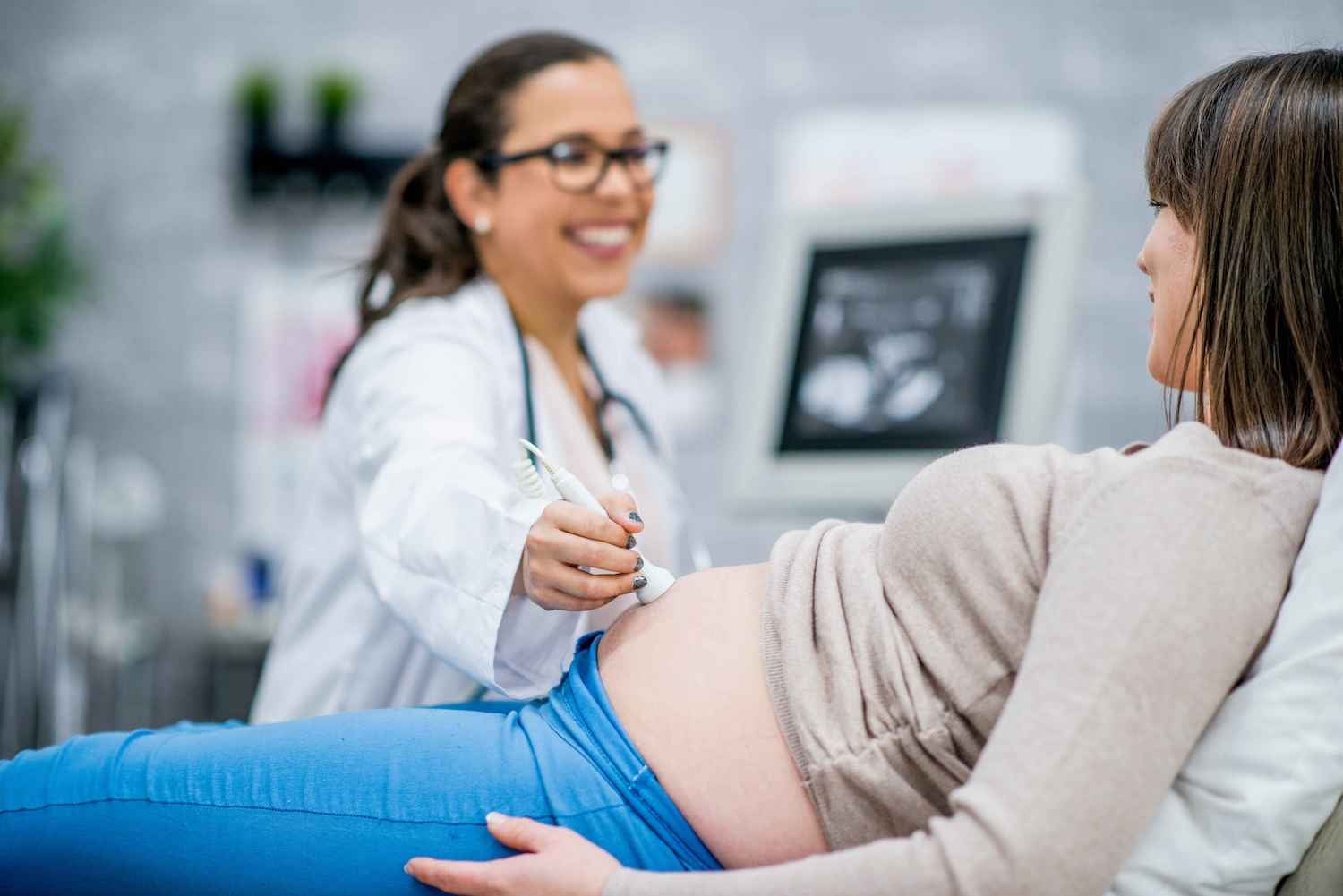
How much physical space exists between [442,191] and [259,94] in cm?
213

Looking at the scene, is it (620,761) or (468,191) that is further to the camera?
(468,191)

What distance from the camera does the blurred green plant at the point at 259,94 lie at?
361 centimetres

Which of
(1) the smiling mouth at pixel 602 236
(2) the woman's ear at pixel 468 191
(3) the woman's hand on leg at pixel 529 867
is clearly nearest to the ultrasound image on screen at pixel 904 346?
(1) the smiling mouth at pixel 602 236

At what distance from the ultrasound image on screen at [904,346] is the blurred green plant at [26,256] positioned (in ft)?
6.72

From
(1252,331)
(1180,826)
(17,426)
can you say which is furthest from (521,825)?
(17,426)

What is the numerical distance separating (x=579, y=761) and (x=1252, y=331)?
0.59m

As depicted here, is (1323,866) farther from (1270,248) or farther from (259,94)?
(259,94)

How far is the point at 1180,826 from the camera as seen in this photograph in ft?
2.77

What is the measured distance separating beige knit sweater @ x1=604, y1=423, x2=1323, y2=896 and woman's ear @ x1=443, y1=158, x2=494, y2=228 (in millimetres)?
853

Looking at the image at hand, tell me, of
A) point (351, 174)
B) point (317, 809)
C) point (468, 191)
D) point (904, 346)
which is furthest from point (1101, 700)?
point (351, 174)

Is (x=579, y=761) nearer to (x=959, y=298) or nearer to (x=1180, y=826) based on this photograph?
(x=1180, y=826)

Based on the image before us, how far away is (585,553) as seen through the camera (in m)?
1.02

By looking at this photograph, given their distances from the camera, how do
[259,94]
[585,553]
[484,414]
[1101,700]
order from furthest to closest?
[259,94], [484,414], [585,553], [1101,700]

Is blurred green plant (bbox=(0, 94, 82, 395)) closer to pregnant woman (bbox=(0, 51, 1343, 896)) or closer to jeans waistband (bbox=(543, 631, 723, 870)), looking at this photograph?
pregnant woman (bbox=(0, 51, 1343, 896))
